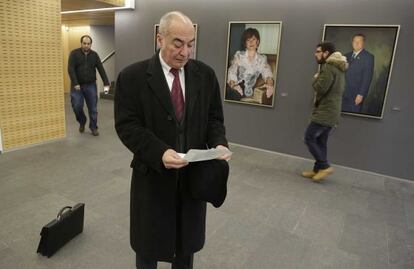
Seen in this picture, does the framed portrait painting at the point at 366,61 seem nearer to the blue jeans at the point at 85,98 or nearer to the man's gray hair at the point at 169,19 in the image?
the man's gray hair at the point at 169,19

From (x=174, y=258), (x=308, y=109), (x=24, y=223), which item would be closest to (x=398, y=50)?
(x=308, y=109)

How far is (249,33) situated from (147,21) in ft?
6.94

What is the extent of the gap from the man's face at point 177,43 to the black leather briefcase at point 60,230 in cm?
152

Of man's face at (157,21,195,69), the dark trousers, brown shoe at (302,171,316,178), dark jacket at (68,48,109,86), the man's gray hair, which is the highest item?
the man's gray hair

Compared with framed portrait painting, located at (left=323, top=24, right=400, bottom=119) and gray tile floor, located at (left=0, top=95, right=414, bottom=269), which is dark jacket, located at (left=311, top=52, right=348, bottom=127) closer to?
framed portrait painting, located at (left=323, top=24, right=400, bottom=119)

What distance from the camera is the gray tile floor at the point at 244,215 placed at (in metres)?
2.20

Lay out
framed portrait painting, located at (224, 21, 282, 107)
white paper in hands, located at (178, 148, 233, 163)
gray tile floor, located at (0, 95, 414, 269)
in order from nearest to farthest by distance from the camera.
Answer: white paper in hands, located at (178, 148, 233, 163)
gray tile floor, located at (0, 95, 414, 269)
framed portrait painting, located at (224, 21, 282, 107)

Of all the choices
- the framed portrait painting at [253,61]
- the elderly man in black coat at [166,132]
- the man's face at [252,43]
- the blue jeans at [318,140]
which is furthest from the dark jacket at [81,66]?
the elderly man in black coat at [166,132]

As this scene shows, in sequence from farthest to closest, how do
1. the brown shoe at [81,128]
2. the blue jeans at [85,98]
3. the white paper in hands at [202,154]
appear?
the brown shoe at [81,128] → the blue jeans at [85,98] → the white paper in hands at [202,154]

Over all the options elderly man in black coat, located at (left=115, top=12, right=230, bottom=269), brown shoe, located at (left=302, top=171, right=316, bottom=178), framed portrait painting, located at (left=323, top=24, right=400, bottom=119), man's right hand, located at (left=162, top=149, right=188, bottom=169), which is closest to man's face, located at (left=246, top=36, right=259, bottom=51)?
framed portrait painting, located at (left=323, top=24, right=400, bottom=119)

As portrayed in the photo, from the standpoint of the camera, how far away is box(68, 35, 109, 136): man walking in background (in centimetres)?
475

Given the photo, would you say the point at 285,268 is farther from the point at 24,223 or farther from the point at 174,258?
the point at 24,223

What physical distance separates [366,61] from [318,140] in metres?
1.21

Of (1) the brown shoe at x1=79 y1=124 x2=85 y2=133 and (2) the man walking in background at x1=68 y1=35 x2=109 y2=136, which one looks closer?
(2) the man walking in background at x1=68 y1=35 x2=109 y2=136
